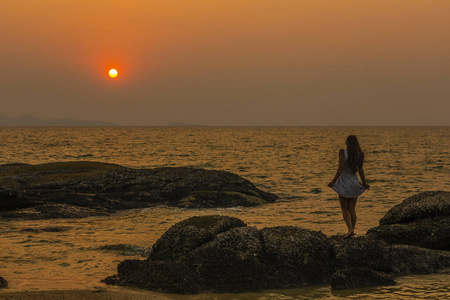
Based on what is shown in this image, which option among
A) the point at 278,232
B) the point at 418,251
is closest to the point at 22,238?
the point at 278,232

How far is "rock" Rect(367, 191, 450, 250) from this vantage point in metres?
11.5

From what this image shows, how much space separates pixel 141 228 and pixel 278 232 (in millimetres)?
7103

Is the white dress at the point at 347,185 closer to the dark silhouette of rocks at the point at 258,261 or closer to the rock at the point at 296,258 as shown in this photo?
the dark silhouette of rocks at the point at 258,261

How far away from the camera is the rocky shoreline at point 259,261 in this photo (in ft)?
29.5

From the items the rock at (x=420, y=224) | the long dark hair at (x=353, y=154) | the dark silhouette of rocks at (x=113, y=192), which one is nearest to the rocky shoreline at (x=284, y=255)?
the rock at (x=420, y=224)

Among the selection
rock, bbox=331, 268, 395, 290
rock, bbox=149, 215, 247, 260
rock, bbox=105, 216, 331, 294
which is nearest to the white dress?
rock, bbox=105, 216, 331, 294

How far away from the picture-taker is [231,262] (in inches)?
361

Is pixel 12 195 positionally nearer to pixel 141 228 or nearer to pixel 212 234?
pixel 141 228

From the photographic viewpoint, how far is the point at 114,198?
20297 mm

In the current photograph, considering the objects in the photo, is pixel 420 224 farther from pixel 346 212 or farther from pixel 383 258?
pixel 383 258

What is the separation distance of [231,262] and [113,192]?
1296 cm

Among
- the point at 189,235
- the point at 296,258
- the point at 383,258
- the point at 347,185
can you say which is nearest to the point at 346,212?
the point at 347,185

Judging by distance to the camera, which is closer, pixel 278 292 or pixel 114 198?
pixel 278 292

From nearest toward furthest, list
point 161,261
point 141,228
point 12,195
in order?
point 161,261, point 141,228, point 12,195
